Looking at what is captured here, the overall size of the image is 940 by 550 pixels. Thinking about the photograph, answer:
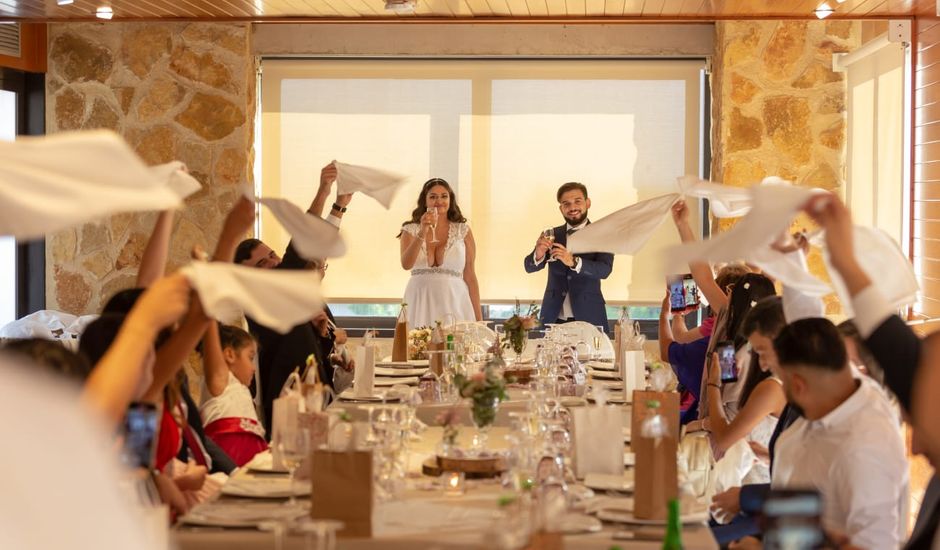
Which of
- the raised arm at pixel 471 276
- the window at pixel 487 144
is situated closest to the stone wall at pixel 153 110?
the window at pixel 487 144

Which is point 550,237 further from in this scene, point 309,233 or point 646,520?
point 646,520

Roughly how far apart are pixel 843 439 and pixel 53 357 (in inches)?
70.6

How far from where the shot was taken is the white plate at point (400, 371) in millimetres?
5613

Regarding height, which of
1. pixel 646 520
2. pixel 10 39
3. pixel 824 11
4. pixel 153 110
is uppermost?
pixel 10 39

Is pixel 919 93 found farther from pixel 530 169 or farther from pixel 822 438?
pixel 822 438

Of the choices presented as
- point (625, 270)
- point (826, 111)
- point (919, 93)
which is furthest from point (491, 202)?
point (919, 93)

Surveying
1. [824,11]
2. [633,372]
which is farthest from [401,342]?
[824,11]

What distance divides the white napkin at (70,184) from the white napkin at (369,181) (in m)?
2.29

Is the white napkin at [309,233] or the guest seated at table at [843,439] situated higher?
the white napkin at [309,233]

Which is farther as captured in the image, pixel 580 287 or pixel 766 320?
pixel 580 287

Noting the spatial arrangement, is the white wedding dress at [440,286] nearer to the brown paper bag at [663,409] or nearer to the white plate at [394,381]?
the white plate at [394,381]

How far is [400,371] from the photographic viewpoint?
18.6ft

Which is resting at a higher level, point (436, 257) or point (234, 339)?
point (436, 257)

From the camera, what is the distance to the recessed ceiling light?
244 inches
